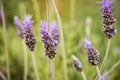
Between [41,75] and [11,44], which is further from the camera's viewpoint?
[11,44]

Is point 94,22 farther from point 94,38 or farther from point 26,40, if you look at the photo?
point 26,40

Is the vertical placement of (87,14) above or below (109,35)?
above

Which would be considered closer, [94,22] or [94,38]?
[94,38]

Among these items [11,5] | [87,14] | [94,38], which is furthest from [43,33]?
[11,5]

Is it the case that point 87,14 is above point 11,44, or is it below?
above

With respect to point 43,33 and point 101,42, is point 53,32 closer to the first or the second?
point 43,33

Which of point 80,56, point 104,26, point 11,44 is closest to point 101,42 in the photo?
point 80,56

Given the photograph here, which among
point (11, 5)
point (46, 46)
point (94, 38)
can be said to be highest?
point (11, 5)

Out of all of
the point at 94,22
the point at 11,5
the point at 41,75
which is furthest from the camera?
the point at 11,5

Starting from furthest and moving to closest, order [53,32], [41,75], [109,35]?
[41,75], [53,32], [109,35]
